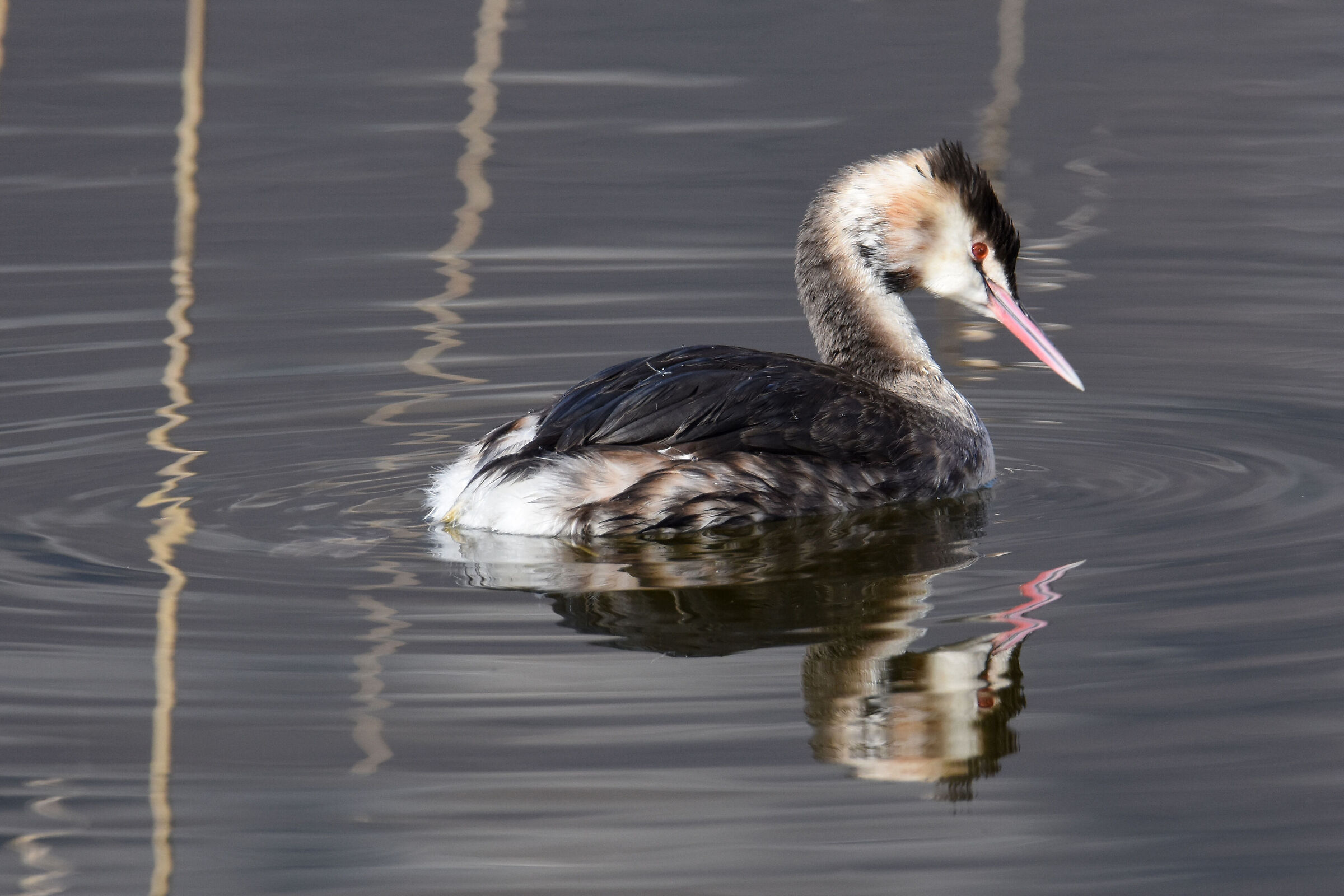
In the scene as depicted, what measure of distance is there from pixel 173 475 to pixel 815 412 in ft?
6.33

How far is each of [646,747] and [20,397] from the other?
4.01 meters

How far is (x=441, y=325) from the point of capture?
28.6 ft

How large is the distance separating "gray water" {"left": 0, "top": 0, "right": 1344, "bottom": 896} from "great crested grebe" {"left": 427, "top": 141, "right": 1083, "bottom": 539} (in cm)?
12

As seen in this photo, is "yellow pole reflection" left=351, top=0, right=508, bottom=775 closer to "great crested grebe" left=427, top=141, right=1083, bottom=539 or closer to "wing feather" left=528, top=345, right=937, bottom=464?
"great crested grebe" left=427, top=141, right=1083, bottom=539

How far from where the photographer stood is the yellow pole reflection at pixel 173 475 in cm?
399

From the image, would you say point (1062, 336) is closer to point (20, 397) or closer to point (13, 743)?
point (20, 397)

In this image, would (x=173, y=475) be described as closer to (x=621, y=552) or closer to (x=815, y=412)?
(x=621, y=552)

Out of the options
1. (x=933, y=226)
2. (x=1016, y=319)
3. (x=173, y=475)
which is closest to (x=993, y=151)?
(x=1016, y=319)

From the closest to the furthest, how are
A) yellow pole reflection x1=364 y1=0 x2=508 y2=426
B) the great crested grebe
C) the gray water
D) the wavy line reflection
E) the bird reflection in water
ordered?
the gray water
the bird reflection in water
the great crested grebe
yellow pole reflection x1=364 y1=0 x2=508 y2=426
the wavy line reflection

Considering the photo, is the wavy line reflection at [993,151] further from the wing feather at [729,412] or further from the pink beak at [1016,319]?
the wing feather at [729,412]

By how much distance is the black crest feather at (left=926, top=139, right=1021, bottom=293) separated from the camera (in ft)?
21.3

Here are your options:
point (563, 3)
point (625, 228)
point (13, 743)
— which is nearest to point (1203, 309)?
point (625, 228)

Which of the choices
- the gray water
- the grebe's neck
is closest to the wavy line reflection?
the gray water

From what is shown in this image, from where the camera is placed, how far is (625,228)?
10.4 metres
